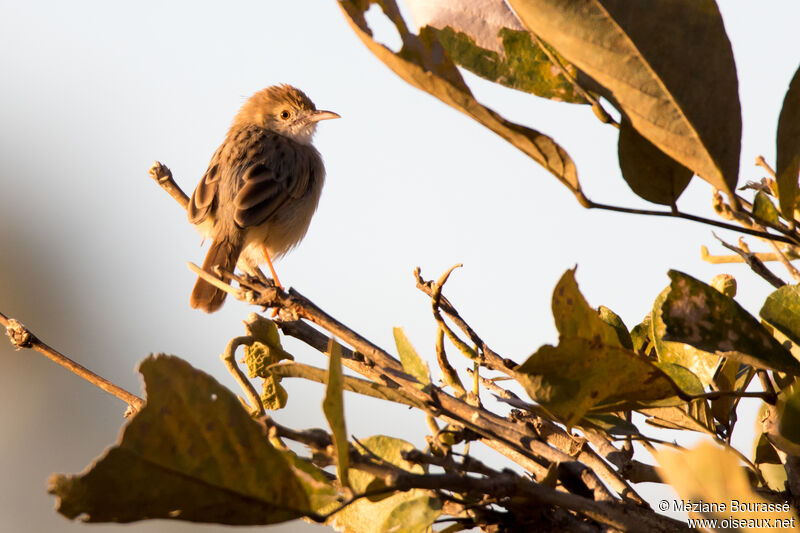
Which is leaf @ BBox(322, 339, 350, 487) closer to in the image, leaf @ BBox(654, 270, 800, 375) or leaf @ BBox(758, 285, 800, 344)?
leaf @ BBox(654, 270, 800, 375)

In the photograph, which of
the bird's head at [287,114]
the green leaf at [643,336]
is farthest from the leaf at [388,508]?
the bird's head at [287,114]

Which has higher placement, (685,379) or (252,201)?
(252,201)

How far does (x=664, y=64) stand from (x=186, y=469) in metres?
0.89

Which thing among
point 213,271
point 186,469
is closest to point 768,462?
point 186,469

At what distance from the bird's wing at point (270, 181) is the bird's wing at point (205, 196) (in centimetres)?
28

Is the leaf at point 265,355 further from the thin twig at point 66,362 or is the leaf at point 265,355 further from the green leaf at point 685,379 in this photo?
the green leaf at point 685,379

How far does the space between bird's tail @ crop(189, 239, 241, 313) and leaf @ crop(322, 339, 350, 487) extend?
15.4 feet

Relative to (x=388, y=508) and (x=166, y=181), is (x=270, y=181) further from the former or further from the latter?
(x=388, y=508)

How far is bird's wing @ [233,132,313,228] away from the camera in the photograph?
6445 mm

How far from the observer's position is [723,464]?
0.96 m

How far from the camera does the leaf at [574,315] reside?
1.23 metres

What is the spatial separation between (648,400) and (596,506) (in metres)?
0.32

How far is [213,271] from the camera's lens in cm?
599

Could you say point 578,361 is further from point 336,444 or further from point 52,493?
point 52,493
